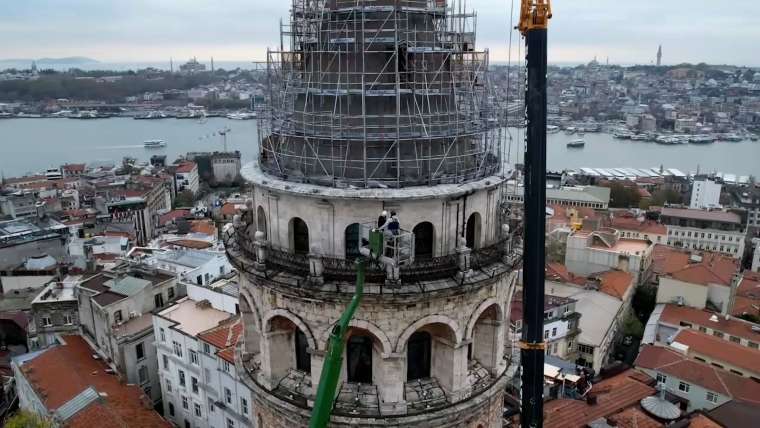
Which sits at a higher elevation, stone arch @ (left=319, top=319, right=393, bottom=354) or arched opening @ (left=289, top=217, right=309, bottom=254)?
arched opening @ (left=289, top=217, right=309, bottom=254)

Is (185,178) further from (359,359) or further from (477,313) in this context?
(477,313)

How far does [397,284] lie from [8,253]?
48890 mm

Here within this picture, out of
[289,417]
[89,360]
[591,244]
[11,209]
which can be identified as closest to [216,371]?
[89,360]

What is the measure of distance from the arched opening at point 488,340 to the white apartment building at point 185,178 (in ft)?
292

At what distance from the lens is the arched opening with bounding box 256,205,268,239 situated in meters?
12.7

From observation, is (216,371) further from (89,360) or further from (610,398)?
(610,398)

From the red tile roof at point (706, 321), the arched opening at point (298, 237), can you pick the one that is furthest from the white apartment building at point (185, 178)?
the arched opening at point (298, 237)

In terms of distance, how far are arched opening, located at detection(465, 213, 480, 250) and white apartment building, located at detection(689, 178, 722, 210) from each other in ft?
270

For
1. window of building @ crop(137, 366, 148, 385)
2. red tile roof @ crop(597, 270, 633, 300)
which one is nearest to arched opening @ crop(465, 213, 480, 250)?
window of building @ crop(137, 366, 148, 385)

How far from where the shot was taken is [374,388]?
39.8 ft

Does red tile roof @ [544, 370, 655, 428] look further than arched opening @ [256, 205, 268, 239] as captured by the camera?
Yes

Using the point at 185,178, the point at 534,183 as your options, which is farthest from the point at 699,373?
the point at 185,178

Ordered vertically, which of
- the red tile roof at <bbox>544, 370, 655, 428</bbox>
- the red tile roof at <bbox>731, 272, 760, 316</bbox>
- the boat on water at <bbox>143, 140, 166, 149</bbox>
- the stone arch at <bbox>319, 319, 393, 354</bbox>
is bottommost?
the red tile roof at <bbox>731, 272, 760, 316</bbox>

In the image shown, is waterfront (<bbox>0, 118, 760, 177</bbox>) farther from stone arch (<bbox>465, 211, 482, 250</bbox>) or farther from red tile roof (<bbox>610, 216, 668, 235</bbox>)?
stone arch (<bbox>465, 211, 482, 250</bbox>)
